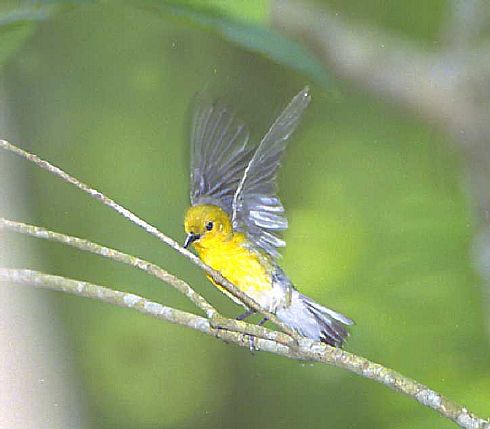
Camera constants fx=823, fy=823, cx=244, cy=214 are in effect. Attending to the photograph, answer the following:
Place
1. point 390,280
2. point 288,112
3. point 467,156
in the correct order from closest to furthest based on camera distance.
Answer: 1. point 288,112
2. point 390,280
3. point 467,156

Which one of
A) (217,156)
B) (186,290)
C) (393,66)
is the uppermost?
(393,66)

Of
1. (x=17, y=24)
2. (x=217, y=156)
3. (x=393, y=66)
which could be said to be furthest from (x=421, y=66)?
(x=17, y=24)

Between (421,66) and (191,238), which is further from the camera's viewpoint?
(421,66)

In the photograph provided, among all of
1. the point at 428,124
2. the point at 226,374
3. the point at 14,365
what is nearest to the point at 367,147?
the point at 428,124

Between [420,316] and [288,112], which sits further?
[420,316]

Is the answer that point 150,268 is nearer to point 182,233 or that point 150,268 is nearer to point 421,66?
point 182,233

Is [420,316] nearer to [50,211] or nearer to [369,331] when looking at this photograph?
[369,331]

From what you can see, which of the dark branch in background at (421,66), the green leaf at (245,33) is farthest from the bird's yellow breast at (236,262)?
the dark branch in background at (421,66)

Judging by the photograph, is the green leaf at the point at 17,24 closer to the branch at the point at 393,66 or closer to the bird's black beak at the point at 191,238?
the bird's black beak at the point at 191,238
